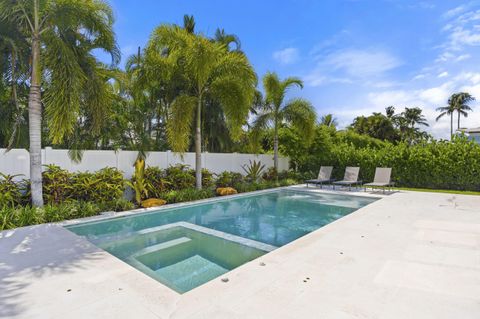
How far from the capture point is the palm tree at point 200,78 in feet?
31.6

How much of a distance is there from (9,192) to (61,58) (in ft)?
11.8

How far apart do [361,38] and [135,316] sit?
12.6 m

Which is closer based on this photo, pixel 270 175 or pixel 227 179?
pixel 227 179

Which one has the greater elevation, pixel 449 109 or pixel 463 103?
pixel 463 103

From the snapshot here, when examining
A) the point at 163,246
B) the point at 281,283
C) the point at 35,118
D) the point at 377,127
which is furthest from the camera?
the point at 377,127

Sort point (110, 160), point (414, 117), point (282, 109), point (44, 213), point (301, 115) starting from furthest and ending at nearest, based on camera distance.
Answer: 1. point (414, 117)
2. point (282, 109)
3. point (301, 115)
4. point (110, 160)
5. point (44, 213)

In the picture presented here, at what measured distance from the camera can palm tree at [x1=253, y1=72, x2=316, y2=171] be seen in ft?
47.8

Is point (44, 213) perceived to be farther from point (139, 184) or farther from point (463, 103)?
point (463, 103)

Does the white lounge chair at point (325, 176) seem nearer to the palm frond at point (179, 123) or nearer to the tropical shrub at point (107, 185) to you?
A: the palm frond at point (179, 123)

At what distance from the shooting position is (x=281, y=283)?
10.9 feet

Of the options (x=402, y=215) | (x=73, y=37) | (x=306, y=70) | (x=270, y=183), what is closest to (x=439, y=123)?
(x=306, y=70)

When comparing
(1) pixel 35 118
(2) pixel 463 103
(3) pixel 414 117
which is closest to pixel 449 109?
(2) pixel 463 103

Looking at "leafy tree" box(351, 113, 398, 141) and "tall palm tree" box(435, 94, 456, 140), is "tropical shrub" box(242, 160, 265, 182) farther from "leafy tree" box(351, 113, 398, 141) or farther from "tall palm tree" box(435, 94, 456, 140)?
"tall palm tree" box(435, 94, 456, 140)

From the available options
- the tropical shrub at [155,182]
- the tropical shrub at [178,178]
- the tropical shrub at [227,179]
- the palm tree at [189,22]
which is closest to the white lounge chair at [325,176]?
the tropical shrub at [227,179]
